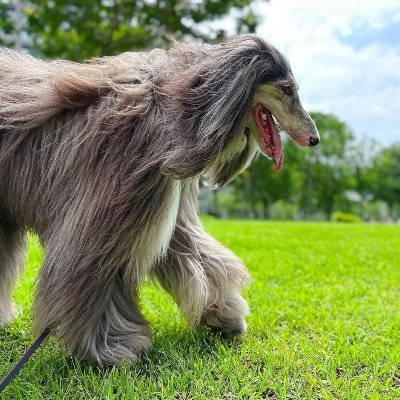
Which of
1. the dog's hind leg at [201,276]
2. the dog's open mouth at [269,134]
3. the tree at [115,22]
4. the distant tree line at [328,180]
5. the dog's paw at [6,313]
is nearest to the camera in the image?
the dog's open mouth at [269,134]

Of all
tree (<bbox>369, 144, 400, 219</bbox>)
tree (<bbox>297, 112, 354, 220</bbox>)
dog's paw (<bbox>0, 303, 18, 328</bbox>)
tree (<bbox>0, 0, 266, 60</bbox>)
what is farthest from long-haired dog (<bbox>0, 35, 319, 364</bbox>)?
tree (<bbox>369, 144, 400, 219</bbox>)

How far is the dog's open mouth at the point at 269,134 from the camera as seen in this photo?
2.45 m

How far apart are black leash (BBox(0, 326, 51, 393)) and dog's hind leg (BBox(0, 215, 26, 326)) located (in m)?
0.77

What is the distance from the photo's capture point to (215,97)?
2264 mm

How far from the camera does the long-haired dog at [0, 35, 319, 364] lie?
230 cm

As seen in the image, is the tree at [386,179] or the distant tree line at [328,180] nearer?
the distant tree line at [328,180]

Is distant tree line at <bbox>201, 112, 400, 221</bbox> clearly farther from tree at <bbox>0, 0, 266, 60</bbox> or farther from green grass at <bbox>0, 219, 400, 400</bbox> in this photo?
green grass at <bbox>0, 219, 400, 400</bbox>

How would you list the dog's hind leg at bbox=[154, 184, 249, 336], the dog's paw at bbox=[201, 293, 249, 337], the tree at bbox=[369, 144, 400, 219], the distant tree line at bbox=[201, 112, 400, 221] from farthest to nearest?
the tree at bbox=[369, 144, 400, 219]
the distant tree line at bbox=[201, 112, 400, 221]
the dog's paw at bbox=[201, 293, 249, 337]
the dog's hind leg at bbox=[154, 184, 249, 336]

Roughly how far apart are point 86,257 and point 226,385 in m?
0.87

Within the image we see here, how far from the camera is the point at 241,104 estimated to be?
2.26 m

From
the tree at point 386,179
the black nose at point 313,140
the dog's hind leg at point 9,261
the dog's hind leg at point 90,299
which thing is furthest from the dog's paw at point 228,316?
the tree at point 386,179

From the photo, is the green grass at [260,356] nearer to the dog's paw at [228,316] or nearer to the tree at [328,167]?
the dog's paw at [228,316]

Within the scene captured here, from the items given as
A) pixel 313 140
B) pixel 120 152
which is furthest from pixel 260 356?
pixel 120 152

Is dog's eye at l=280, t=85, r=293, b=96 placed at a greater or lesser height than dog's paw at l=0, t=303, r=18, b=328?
greater
